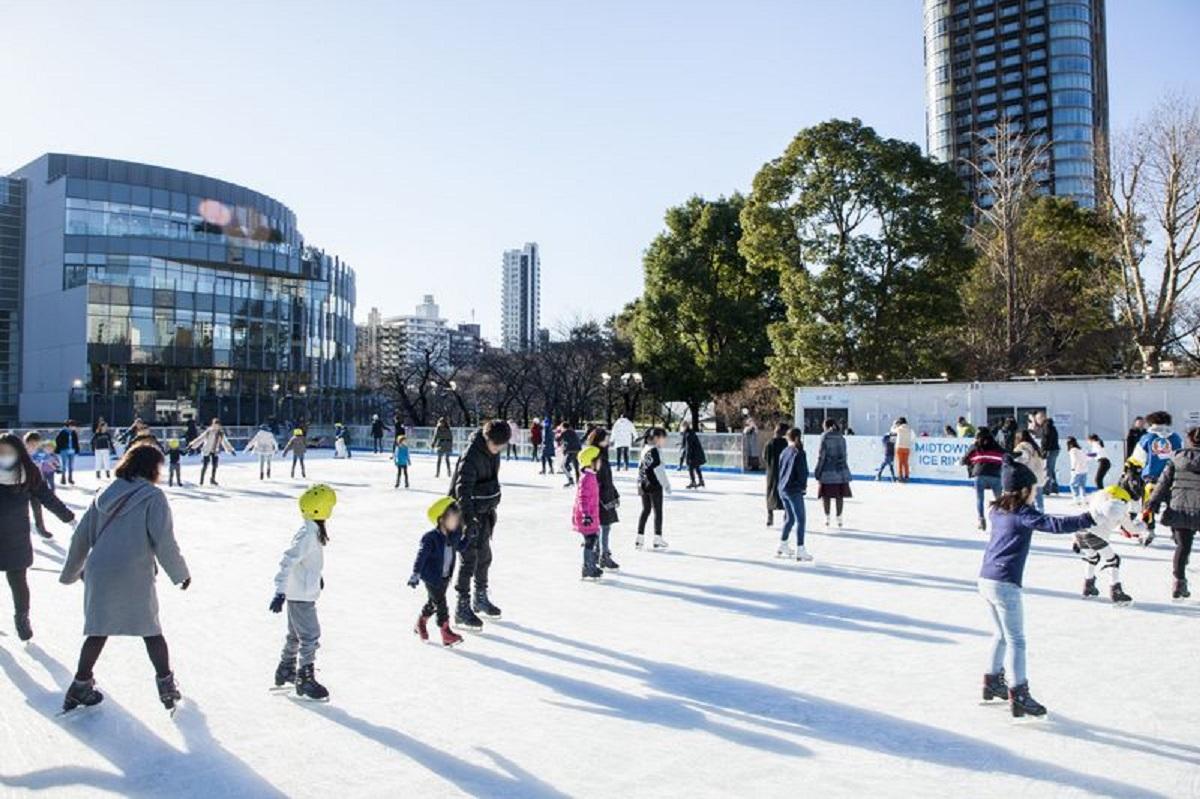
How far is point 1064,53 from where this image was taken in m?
88.1

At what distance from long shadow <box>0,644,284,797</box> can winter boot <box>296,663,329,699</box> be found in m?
0.50

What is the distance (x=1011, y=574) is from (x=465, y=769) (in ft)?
9.50

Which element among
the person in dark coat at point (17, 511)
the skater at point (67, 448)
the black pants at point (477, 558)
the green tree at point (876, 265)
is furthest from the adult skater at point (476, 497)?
the green tree at point (876, 265)

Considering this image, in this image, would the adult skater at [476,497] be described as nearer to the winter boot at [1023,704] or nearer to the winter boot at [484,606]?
the winter boot at [484,606]

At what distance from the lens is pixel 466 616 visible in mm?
6305

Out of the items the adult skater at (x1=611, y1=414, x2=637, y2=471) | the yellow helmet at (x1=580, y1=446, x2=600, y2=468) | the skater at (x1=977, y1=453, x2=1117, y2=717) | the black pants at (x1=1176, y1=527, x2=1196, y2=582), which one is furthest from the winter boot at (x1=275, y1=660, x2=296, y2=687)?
the adult skater at (x1=611, y1=414, x2=637, y2=471)

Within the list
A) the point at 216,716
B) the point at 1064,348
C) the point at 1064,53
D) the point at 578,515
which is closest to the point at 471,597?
the point at 578,515

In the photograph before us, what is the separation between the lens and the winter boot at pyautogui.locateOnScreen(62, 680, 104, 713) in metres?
4.49

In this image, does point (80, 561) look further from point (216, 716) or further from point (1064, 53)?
point (1064, 53)

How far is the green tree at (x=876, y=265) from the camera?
26656 millimetres

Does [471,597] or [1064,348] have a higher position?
[1064,348]

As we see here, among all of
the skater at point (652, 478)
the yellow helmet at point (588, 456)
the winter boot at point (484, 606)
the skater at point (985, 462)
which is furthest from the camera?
the skater at point (985, 462)

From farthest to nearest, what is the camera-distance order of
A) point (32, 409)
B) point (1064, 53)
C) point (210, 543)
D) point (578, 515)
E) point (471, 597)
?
point (1064, 53) → point (32, 409) → point (210, 543) → point (578, 515) → point (471, 597)

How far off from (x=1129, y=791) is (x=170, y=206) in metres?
53.7
